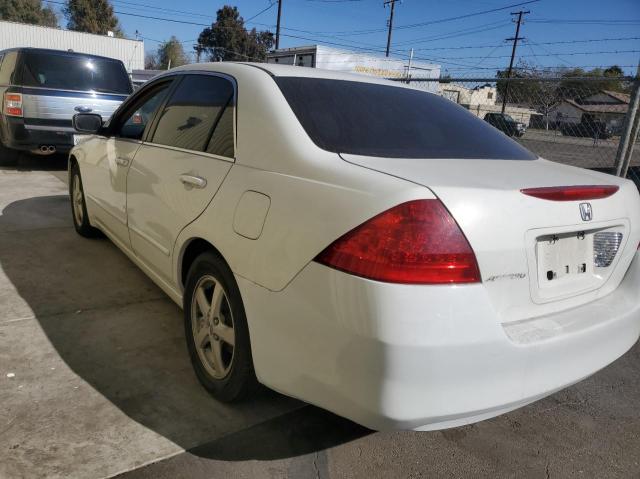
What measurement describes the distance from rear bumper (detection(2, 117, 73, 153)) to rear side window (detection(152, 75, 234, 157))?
5.41 metres

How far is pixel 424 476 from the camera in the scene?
2.06m

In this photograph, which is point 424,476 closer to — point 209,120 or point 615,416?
point 615,416

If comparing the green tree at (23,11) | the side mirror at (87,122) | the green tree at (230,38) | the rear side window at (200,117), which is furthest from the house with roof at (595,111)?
the green tree at (23,11)

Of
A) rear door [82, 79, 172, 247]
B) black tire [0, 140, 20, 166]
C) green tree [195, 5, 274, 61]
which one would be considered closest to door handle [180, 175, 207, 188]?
rear door [82, 79, 172, 247]

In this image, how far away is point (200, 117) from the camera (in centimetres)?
272

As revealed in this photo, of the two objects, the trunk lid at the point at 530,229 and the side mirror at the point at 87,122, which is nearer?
the trunk lid at the point at 530,229

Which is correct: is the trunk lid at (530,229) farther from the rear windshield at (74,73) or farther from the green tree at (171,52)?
the green tree at (171,52)

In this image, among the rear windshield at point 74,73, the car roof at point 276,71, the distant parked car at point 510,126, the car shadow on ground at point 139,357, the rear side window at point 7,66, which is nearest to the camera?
the car shadow on ground at point 139,357

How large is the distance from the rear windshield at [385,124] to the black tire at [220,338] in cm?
72

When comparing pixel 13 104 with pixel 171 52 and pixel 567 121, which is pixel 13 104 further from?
pixel 171 52

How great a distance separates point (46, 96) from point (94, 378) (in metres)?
6.33

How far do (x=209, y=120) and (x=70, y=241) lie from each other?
273cm

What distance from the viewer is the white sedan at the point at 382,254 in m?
1.59

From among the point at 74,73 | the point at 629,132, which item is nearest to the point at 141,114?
the point at 629,132
